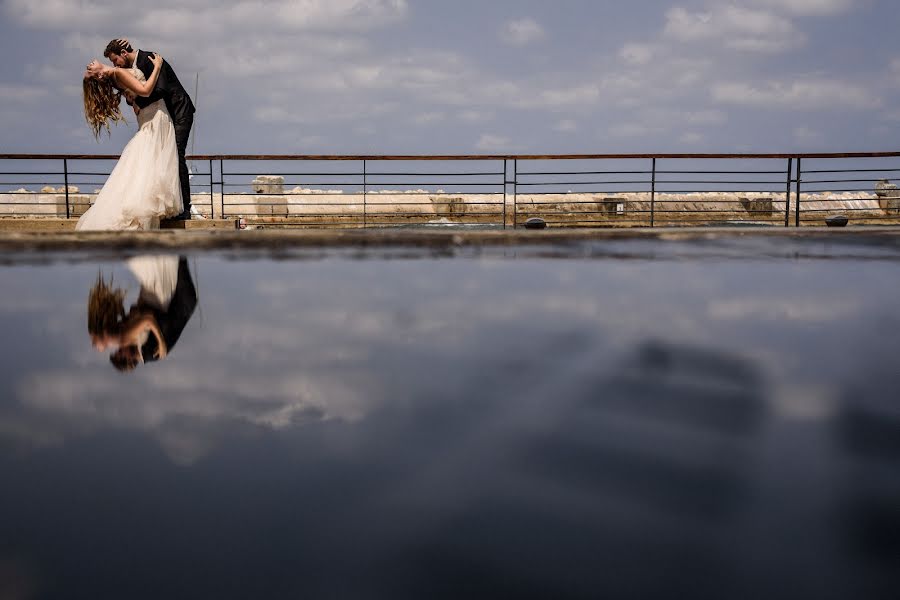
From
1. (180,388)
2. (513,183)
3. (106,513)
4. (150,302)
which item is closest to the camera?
(106,513)

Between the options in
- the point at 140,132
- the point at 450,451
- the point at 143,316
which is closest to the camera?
the point at 450,451

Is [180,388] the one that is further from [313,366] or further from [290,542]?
[290,542]

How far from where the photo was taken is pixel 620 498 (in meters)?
0.94

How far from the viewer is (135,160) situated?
5.48 m

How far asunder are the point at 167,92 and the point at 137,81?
291 millimetres

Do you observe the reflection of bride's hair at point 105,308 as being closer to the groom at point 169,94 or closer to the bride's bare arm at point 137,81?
the bride's bare arm at point 137,81

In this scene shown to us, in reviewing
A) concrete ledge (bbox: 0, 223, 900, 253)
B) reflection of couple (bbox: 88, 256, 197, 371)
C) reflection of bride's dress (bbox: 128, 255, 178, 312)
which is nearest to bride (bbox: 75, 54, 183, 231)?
concrete ledge (bbox: 0, 223, 900, 253)

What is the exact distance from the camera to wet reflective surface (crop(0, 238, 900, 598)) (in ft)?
2.53

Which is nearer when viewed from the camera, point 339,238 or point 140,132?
point 339,238

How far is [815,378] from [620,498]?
789mm

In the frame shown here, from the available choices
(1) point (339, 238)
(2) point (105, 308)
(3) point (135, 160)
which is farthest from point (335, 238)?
(2) point (105, 308)

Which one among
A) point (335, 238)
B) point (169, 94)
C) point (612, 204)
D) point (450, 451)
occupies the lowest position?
point (450, 451)

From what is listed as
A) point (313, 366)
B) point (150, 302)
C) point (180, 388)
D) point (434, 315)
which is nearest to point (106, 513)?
point (180, 388)

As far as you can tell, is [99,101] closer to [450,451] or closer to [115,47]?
[115,47]
